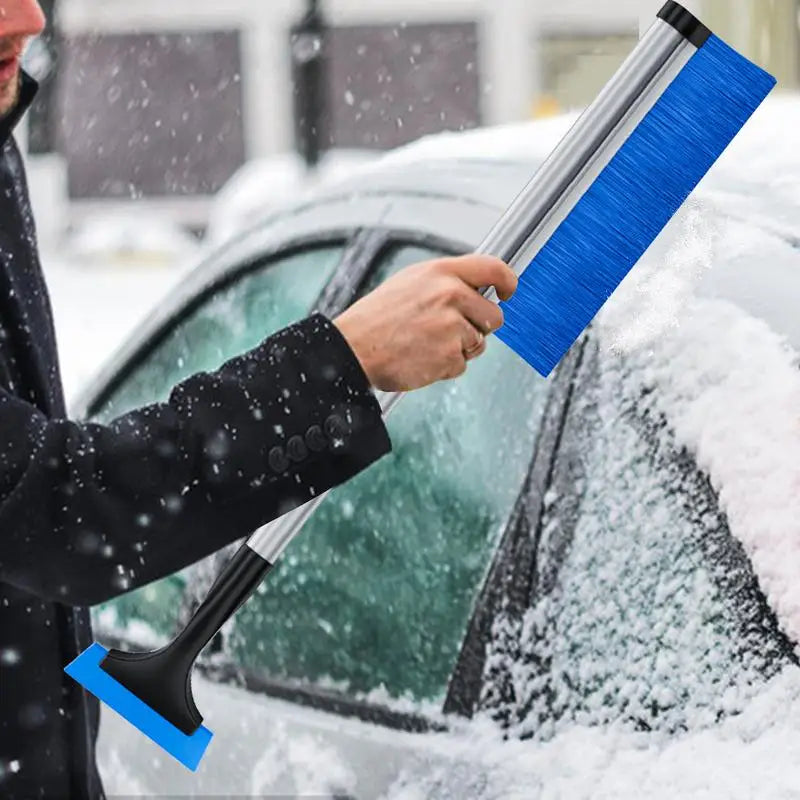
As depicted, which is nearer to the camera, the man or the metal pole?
the man

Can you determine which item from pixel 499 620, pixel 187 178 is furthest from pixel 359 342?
pixel 187 178

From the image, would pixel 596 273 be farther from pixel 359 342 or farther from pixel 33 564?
pixel 33 564

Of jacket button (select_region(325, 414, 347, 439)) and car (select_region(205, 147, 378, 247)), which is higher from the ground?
jacket button (select_region(325, 414, 347, 439))

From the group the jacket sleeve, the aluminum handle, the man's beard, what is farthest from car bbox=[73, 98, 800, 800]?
the man's beard

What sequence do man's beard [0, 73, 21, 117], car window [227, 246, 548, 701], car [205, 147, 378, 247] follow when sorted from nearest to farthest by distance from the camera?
1. man's beard [0, 73, 21, 117]
2. car window [227, 246, 548, 701]
3. car [205, 147, 378, 247]

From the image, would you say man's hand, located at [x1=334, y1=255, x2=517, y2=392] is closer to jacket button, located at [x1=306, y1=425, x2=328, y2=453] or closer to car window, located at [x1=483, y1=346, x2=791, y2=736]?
jacket button, located at [x1=306, y1=425, x2=328, y2=453]

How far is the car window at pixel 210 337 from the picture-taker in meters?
2.04

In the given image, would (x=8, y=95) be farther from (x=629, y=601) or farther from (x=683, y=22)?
(x=629, y=601)

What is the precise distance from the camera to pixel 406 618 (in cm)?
172

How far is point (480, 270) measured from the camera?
1.28 m

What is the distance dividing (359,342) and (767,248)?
0.40 m

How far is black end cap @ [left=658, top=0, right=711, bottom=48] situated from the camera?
132 centimetres

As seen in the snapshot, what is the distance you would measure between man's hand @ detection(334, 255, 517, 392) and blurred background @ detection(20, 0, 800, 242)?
17.6 meters

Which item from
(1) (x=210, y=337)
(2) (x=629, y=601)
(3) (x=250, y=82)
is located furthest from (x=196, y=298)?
(3) (x=250, y=82)
